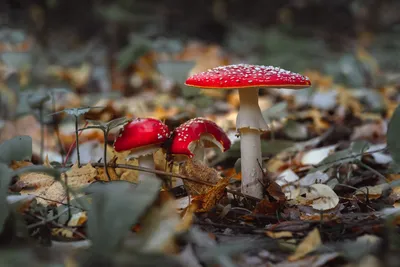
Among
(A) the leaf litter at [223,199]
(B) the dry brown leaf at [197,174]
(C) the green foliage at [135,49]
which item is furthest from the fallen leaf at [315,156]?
(C) the green foliage at [135,49]

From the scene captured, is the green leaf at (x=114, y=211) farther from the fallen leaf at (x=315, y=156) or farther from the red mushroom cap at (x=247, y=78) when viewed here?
the fallen leaf at (x=315, y=156)

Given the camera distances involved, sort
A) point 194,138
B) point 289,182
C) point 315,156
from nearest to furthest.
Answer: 1. point 194,138
2. point 289,182
3. point 315,156

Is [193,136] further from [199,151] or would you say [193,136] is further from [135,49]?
[135,49]

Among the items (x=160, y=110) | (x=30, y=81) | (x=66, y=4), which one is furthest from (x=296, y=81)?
(x=66, y=4)

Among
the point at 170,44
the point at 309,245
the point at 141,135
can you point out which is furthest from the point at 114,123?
the point at 170,44

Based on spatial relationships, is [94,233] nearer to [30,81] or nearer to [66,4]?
[30,81]

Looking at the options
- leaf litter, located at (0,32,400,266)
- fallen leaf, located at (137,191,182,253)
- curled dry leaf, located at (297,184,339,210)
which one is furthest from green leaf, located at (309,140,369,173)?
fallen leaf, located at (137,191,182,253)
